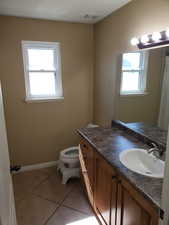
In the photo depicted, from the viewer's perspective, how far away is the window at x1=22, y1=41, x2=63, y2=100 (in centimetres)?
269

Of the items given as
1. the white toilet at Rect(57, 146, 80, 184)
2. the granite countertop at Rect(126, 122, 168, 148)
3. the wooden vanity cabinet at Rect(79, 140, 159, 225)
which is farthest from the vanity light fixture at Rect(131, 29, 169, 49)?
the white toilet at Rect(57, 146, 80, 184)

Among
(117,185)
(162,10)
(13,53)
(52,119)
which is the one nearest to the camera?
(117,185)

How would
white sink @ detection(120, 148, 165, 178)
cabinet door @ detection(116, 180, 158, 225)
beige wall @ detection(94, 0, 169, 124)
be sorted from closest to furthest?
1. cabinet door @ detection(116, 180, 158, 225)
2. white sink @ detection(120, 148, 165, 178)
3. beige wall @ detection(94, 0, 169, 124)

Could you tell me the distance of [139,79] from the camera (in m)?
2.03

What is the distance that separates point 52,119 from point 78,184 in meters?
1.14

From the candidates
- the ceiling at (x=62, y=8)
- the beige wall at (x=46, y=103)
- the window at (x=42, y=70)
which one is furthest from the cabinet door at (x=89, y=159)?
the ceiling at (x=62, y=8)

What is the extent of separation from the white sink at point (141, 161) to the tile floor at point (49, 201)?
0.91 m

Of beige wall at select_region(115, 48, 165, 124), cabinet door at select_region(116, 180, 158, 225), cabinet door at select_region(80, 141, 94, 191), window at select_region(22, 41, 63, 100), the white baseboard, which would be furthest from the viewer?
the white baseboard

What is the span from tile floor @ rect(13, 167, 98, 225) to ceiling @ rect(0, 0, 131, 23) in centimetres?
246

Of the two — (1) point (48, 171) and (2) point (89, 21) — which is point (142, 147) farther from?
(2) point (89, 21)

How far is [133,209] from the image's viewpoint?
1.21 meters

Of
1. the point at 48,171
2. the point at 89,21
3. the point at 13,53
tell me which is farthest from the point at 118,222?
the point at 89,21

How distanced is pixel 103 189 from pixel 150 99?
42.1 inches

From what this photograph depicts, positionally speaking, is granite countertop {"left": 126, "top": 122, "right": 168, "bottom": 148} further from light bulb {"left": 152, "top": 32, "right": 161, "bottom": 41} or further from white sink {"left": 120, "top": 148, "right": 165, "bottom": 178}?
light bulb {"left": 152, "top": 32, "right": 161, "bottom": 41}
